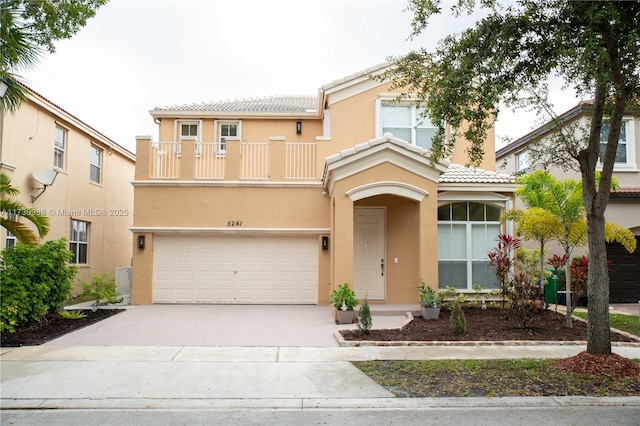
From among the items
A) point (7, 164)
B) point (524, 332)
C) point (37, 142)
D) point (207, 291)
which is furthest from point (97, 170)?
point (524, 332)

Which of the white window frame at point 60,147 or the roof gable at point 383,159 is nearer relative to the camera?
the roof gable at point 383,159

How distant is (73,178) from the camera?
1812 centimetres

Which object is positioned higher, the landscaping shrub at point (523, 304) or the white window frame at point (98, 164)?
the white window frame at point (98, 164)

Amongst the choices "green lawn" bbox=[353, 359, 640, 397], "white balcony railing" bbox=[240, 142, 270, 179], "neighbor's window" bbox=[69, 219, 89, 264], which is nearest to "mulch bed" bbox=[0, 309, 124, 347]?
"neighbor's window" bbox=[69, 219, 89, 264]

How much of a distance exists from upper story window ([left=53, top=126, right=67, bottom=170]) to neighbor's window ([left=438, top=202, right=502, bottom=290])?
13289mm

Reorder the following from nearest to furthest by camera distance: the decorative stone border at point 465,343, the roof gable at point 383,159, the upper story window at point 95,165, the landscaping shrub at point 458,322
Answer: the decorative stone border at point 465,343, the landscaping shrub at point 458,322, the roof gable at point 383,159, the upper story window at point 95,165

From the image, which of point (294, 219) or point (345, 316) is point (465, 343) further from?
point (294, 219)

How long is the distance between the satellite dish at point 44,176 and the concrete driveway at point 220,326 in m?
4.87

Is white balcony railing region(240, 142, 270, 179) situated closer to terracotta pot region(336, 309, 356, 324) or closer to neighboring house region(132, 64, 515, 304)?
neighboring house region(132, 64, 515, 304)

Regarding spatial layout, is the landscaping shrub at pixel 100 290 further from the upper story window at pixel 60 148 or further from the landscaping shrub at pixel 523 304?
the landscaping shrub at pixel 523 304

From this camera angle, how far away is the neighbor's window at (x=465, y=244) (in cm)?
1430

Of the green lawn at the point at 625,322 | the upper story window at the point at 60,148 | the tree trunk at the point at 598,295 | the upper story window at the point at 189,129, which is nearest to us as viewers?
the tree trunk at the point at 598,295

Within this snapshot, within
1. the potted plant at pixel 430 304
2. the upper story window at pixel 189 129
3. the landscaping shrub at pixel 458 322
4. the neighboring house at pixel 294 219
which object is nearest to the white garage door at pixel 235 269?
the neighboring house at pixel 294 219

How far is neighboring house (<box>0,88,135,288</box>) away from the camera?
48.6ft
